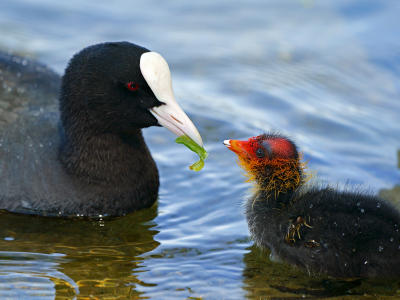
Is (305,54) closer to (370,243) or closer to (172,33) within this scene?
(172,33)

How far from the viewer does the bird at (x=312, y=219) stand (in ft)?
11.8

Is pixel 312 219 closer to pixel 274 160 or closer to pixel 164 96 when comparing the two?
pixel 274 160

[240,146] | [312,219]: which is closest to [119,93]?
[240,146]

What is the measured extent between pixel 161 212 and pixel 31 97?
5.08 ft

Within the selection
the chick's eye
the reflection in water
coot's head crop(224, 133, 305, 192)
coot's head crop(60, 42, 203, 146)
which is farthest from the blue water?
coot's head crop(60, 42, 203, 146)

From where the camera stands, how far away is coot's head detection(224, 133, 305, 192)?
4.05 m

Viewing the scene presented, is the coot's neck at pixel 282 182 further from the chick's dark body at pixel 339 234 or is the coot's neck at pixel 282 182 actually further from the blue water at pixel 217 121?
the blue water at pixel 217 121

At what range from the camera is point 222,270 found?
4.08 metres

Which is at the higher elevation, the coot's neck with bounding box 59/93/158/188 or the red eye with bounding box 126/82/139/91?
the red eye with bounding box 126/82/139/91

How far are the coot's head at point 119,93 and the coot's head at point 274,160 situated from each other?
1.21 feet

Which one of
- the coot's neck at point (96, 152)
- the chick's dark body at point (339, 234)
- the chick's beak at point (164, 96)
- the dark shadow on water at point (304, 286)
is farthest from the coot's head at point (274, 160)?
the coot's neck at point (96, 152)

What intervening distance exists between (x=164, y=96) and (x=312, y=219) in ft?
4.48

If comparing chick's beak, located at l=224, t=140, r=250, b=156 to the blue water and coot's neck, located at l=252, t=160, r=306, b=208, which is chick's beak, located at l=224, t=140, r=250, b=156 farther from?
the blue water

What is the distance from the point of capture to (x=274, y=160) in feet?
13.3
